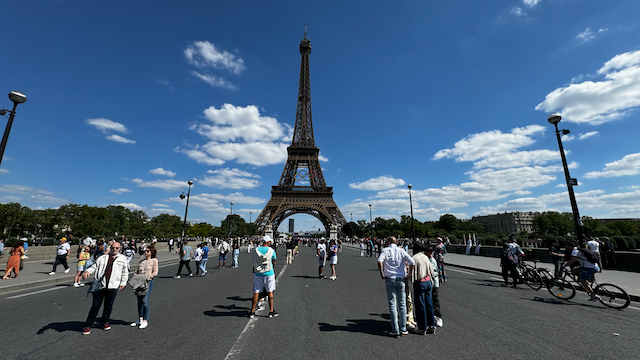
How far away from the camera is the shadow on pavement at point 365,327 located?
516cm

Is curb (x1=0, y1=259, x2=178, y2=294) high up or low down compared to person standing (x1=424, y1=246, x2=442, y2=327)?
down

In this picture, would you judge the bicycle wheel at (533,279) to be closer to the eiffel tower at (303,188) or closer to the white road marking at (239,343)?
the white road marking at (239,343)

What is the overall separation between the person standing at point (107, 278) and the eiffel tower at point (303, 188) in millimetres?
46684

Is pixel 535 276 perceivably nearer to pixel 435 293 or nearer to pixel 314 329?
pixel 435 293

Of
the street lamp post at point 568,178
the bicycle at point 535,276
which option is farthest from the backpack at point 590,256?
the street lamp post at point 568,178

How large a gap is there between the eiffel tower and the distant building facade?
380 feet

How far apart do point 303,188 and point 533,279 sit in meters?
50.5

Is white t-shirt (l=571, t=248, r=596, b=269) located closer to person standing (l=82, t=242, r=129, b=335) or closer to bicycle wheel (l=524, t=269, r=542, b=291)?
bicycle wheel (l=524, t=269, r=542, b=291)

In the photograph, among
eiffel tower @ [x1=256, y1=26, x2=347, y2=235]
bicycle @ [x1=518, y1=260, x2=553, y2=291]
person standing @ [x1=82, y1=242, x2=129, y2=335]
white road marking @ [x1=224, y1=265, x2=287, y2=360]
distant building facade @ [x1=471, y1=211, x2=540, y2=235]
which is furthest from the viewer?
distant building facade @ [x1=471, y1=211, x2=540, y2=235]

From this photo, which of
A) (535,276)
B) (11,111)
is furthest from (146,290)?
(535,276)

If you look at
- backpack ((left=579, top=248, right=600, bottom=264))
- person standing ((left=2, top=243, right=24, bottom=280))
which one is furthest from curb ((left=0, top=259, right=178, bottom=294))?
backpack ((left=579, top=248, right=600, bottom=264))

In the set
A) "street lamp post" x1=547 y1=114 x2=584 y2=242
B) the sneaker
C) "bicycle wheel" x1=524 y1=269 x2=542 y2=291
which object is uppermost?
"street lamp post" x1=547 y1=114 x2=584 y2=242

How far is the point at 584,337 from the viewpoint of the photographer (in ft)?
16.1

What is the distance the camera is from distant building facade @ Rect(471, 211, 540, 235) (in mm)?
136250
